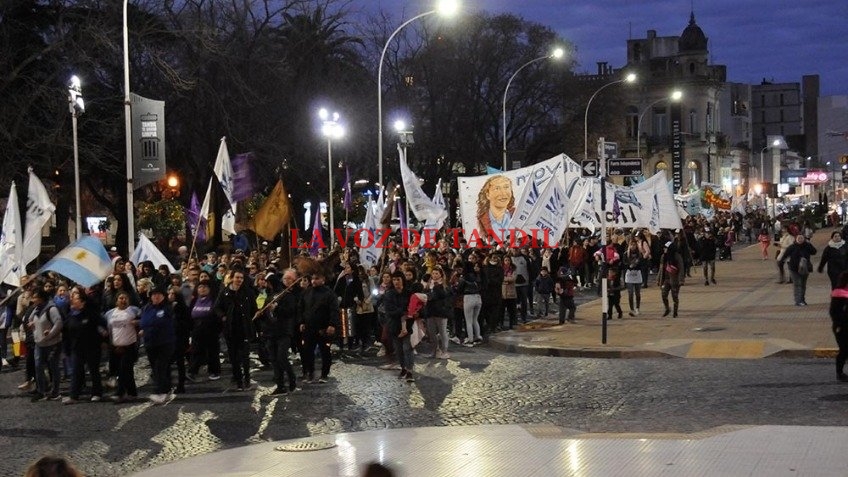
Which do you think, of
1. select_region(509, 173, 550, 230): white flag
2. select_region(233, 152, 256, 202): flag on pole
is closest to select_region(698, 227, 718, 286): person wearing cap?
select_region(509, 173, 550, 230): white flag

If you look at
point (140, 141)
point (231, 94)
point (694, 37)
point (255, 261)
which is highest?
point (694, 37)

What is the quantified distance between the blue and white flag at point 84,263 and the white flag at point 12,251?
324 cm

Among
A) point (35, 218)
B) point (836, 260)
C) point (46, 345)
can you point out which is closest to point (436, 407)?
point (46, 345)

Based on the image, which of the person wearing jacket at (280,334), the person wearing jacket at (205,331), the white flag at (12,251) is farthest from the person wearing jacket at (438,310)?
the white flag at (12,251)

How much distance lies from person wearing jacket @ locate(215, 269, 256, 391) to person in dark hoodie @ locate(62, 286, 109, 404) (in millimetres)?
1577

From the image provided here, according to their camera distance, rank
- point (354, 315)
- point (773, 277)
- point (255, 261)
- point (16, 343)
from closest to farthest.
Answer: point (16, 343) → point (354, 315) → point (255, 261) → point (773, 277)

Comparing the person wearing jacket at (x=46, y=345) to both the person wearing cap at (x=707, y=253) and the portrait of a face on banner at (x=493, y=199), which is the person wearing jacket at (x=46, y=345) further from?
the person wearing cap at (x=707, y=253)

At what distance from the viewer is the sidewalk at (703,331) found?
18.0m

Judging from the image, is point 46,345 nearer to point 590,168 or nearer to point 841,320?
point 841,320

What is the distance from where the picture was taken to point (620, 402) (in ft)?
44.3

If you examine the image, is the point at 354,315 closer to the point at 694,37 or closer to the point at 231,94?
the point at 231,94

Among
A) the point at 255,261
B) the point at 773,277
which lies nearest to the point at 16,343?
the point at 255,261

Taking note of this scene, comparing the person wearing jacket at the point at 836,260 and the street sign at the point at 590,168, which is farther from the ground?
the street sign at the point at 590,168

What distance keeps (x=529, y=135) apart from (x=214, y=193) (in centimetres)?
4717
